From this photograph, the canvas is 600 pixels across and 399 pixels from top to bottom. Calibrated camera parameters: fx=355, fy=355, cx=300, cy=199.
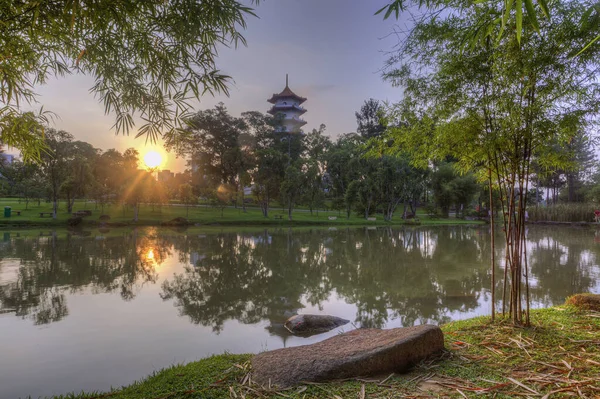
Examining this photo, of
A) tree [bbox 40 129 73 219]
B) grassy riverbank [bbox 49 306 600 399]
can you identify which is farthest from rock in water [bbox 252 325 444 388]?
tree [bbox 40 129 73 219]

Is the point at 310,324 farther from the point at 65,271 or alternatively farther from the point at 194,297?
the point at 65,271

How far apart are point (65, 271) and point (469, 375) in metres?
9.66

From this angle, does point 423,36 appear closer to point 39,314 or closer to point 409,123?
point 409,123

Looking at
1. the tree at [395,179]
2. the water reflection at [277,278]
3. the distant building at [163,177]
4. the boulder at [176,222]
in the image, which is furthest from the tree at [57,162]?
the tree at [395,179]

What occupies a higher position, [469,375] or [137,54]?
[137,54]

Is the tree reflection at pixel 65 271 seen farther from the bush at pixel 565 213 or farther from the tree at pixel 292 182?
the bush at pixel 565 213

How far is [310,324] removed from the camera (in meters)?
5.18

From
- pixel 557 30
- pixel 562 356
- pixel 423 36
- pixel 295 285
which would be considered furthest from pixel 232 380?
pixel 295 285

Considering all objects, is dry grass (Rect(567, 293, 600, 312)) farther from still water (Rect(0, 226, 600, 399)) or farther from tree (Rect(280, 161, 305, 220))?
tree (Rect(280, 161, 305, 220))

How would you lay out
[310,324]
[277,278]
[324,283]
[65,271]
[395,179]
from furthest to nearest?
[395,179]
[65,271]
[277,278]
[324,283]
[310,324]

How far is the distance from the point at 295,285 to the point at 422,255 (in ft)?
21.0

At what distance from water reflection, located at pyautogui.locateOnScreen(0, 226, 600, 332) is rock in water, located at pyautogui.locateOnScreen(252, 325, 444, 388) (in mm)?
1967

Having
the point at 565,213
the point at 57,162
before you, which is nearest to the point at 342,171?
the point at 565,213

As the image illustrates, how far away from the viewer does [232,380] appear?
298 centimetres
